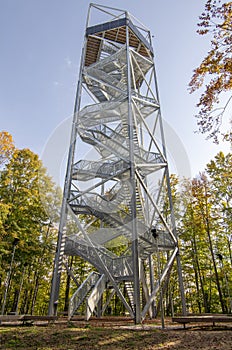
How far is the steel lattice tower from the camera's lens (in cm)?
1159

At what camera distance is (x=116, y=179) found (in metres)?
15.4

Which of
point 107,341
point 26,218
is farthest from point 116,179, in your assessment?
point 107,341

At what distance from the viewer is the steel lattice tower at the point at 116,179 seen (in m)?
11.6

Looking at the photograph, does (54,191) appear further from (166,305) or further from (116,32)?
(166,305)

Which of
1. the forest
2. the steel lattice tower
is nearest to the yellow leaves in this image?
the forest

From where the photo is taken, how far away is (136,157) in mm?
14047

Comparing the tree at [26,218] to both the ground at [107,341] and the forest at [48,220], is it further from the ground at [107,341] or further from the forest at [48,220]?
the ground at [107,341]

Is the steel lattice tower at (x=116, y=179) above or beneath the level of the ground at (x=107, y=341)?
above

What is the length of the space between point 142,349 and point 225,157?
16.6 metres

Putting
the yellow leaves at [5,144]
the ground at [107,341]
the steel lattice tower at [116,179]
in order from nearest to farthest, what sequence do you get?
1. the ground at [107,341]
2. the steel lattice tower at [116,179]
3. the yellow leaves at [5,144]

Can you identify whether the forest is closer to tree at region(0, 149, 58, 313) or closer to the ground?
tree at region(0, 149, 58, 313)

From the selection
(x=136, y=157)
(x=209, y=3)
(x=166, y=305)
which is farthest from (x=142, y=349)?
(x=166, y=305)

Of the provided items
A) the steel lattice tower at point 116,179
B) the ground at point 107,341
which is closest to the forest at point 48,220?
the steel lattice tower at point 116,179

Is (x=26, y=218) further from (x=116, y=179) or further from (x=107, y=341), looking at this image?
(x=107, y=341)
